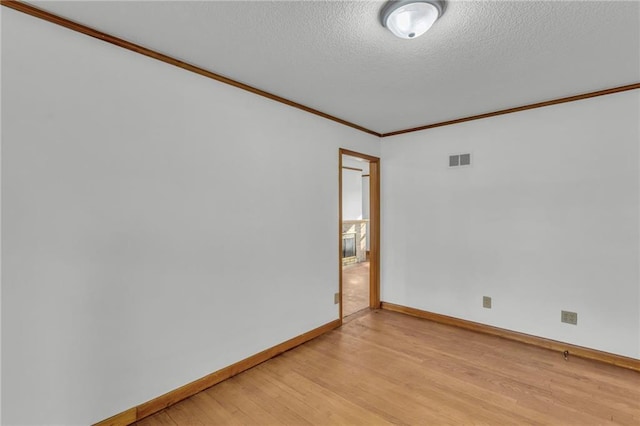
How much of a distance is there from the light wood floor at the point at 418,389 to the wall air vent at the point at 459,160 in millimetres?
1918

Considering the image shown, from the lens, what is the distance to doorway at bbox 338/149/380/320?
4027 mm

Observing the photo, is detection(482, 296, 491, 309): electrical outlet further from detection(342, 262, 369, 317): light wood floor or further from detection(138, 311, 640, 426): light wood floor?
detection(342, 262, 369, 317): light wood floor

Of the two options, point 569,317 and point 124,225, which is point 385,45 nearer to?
point 124,225

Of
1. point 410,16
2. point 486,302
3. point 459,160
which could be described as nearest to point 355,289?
point 486,302

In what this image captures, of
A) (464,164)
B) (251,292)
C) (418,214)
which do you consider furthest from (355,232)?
(251,292)

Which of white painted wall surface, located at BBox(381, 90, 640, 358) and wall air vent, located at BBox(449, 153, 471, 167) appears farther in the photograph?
wall air vent, located at BBox(449, 153, 471, 167)

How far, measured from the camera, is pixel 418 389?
2.23 metres

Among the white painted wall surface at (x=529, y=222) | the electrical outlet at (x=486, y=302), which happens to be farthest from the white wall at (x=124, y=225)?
the electrical outlet at (x=486, y=302)

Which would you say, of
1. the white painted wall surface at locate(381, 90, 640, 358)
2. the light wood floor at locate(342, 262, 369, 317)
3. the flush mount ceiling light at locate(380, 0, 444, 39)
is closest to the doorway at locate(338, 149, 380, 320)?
the light wood floor at locate(342, 262, 369, 317)

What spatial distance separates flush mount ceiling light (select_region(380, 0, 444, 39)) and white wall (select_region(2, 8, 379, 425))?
1.36 meters

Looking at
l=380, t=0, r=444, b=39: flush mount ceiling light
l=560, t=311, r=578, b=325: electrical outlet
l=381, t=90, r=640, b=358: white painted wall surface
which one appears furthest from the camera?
l=560, t=311, r=578, b=325: electrical outlet

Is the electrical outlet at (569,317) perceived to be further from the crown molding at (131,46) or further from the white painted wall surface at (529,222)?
the crown molding at (131,46)

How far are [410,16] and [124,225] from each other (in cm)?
204

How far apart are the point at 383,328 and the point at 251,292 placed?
1676mm
